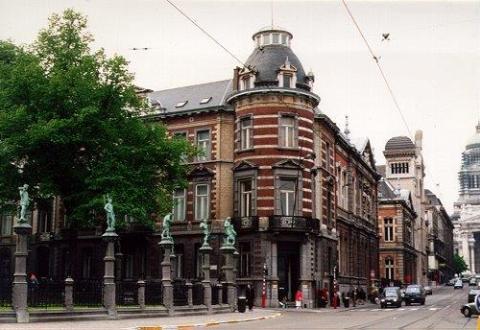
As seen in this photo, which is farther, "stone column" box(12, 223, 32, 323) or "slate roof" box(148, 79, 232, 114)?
"slate roof" box(148, 79, 232, 114)

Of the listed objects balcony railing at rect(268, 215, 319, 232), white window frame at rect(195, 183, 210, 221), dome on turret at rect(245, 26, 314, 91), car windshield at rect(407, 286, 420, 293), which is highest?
dome on turret at rect(245, 26, 314, 91)

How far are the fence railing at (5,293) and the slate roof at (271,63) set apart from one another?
985 inches

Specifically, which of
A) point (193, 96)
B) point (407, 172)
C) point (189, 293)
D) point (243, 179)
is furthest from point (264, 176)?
point (407, 172)

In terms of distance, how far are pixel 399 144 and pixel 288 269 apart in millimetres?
71544

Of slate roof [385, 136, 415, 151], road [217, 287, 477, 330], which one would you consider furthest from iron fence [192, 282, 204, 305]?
slate roof [385, 136, 415, 151]

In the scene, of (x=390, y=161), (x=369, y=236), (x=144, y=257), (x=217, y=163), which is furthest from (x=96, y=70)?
(x=390, y=161)

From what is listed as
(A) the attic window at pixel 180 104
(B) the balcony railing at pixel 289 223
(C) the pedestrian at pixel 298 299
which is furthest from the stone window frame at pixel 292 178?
(A) the attic window at pixel 180 104

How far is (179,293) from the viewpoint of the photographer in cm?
3525

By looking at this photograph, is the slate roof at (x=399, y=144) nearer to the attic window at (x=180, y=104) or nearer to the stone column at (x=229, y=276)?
the attic window at (x=180, y=104)

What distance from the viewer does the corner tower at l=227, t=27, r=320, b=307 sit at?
1795 inches

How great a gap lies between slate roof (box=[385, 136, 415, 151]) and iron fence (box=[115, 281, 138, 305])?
86.0 m

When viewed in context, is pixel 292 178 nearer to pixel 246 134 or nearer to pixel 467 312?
pixel 246 134

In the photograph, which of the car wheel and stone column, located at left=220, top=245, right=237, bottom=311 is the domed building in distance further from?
the car wheel

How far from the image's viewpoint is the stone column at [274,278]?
1766 inches
